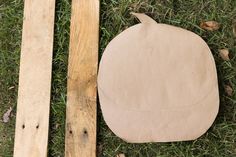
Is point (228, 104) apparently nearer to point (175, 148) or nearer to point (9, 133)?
point (175, 148)

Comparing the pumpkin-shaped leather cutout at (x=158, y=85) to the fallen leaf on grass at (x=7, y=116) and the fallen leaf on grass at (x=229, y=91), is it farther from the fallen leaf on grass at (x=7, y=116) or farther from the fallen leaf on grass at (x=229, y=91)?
the fallen leaf on grass at (x=7, y=116)

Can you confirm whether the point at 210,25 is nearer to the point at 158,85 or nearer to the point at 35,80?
the point at 158,85

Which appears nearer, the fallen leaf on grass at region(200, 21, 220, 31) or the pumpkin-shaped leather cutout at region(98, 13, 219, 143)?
the pumpkin-shaped leather cutout at region(98, 13, 219, 143)

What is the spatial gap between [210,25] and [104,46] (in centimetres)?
59

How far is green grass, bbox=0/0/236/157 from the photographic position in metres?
2.18

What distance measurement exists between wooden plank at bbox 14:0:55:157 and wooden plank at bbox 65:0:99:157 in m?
0.13

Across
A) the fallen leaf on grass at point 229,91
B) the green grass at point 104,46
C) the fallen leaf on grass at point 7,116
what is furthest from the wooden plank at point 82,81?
the fallen leaf on grass at point 229,91

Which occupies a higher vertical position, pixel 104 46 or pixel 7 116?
pixel 104 46

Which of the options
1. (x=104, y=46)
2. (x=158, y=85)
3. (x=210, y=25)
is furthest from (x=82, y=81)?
(x=210, y=25)

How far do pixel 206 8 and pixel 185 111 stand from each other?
61 cm

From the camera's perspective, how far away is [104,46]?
7.59 feet

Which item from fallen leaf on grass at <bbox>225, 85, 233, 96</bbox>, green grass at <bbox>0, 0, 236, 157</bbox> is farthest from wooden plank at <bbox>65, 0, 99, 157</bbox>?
fallen leaf on grass at <bbox>225, 85, 233, 96</bbox>

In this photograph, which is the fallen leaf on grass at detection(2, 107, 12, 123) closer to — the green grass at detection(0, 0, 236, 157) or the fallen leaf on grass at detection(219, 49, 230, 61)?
the green grass at detection(0, 0, 236, 157)

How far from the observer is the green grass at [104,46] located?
2.18 m
